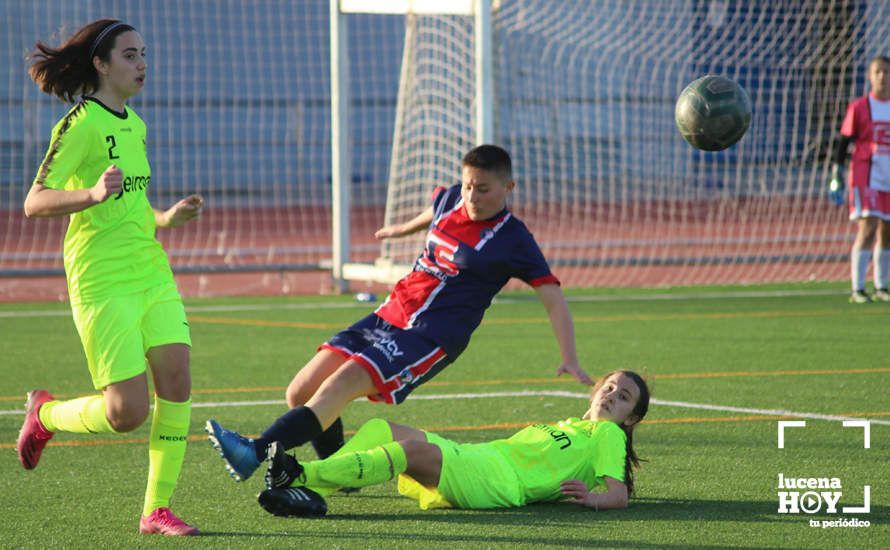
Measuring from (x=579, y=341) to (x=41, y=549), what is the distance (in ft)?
20.5

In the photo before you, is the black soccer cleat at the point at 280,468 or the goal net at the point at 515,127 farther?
the goal net at the point at 515,127

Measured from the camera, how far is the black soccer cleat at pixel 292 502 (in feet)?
16.1

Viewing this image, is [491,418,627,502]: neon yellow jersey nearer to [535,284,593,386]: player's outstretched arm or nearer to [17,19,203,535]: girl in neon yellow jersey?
[535,284,593,386]: player's outstretched arm

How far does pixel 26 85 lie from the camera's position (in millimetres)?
26453

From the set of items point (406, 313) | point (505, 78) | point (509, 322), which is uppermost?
point (505, 78)

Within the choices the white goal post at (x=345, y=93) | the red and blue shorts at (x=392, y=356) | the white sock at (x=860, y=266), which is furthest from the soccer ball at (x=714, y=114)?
the white sock at (x=860, y=266)

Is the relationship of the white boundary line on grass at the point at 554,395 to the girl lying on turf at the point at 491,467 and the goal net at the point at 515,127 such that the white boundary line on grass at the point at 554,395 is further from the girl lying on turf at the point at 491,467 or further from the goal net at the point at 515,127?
the goal net at the point at 515,127

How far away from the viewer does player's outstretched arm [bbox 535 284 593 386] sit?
200 inches

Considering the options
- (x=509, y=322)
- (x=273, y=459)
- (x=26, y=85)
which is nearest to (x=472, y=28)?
(x=509, y=322)

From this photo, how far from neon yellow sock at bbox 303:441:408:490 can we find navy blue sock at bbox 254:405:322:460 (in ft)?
0.40

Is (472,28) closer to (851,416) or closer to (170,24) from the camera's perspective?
(851,416)

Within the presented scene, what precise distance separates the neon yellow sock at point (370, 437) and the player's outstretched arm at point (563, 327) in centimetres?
69

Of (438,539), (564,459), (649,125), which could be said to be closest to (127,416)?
(438,539)

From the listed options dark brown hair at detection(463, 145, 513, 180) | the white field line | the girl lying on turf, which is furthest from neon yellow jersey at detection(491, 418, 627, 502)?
the white field line
